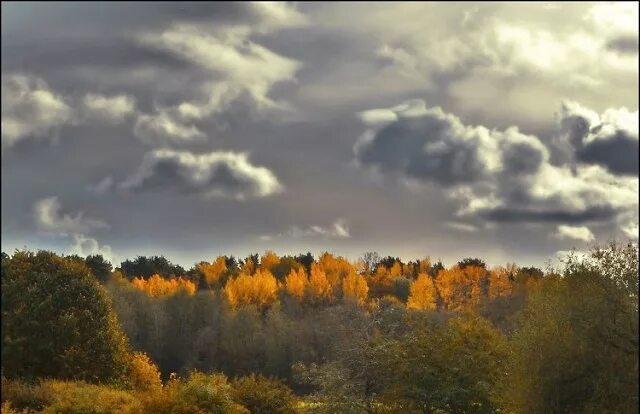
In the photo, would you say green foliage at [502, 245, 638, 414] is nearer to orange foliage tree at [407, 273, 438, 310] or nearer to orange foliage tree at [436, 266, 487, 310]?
orange foliage tree at [407, 273, 438, 310]

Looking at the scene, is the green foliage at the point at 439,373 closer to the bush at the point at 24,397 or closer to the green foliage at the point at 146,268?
the bush at the point at 24,397

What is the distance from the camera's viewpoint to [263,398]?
124 ft

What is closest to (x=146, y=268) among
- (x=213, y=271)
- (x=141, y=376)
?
(x=213, y=271)

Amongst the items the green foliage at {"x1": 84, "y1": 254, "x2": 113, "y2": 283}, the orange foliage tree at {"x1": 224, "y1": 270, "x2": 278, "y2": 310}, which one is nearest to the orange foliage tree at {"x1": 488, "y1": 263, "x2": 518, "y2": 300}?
the orange foliage tree at {"x1": 224, "y1": 270, "x2": 278, "y2": 310}

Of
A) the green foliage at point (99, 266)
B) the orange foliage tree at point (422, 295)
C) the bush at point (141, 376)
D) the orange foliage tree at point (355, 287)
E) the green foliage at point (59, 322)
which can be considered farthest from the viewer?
the orange foliage tree at point (355, 287)

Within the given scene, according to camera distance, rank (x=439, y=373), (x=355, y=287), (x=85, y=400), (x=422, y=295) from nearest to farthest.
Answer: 1. (x=85, y=400)
2. (x=439, y=373)
3. (x=422, y=295)
4. (x=355, y=287)

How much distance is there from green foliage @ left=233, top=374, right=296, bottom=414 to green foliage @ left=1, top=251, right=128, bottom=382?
7.41 m

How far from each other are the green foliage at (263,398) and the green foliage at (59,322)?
292 inches

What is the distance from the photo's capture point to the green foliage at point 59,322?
36.3 meters

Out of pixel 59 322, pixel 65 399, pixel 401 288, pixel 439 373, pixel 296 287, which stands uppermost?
pixel 401 288

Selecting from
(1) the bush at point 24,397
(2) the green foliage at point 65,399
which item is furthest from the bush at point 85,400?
A: (1) the bush at point 24,397

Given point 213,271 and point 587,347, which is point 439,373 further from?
point 213,271

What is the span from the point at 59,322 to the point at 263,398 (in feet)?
38.5

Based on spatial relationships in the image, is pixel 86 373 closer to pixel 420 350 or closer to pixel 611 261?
pixel 420 350
